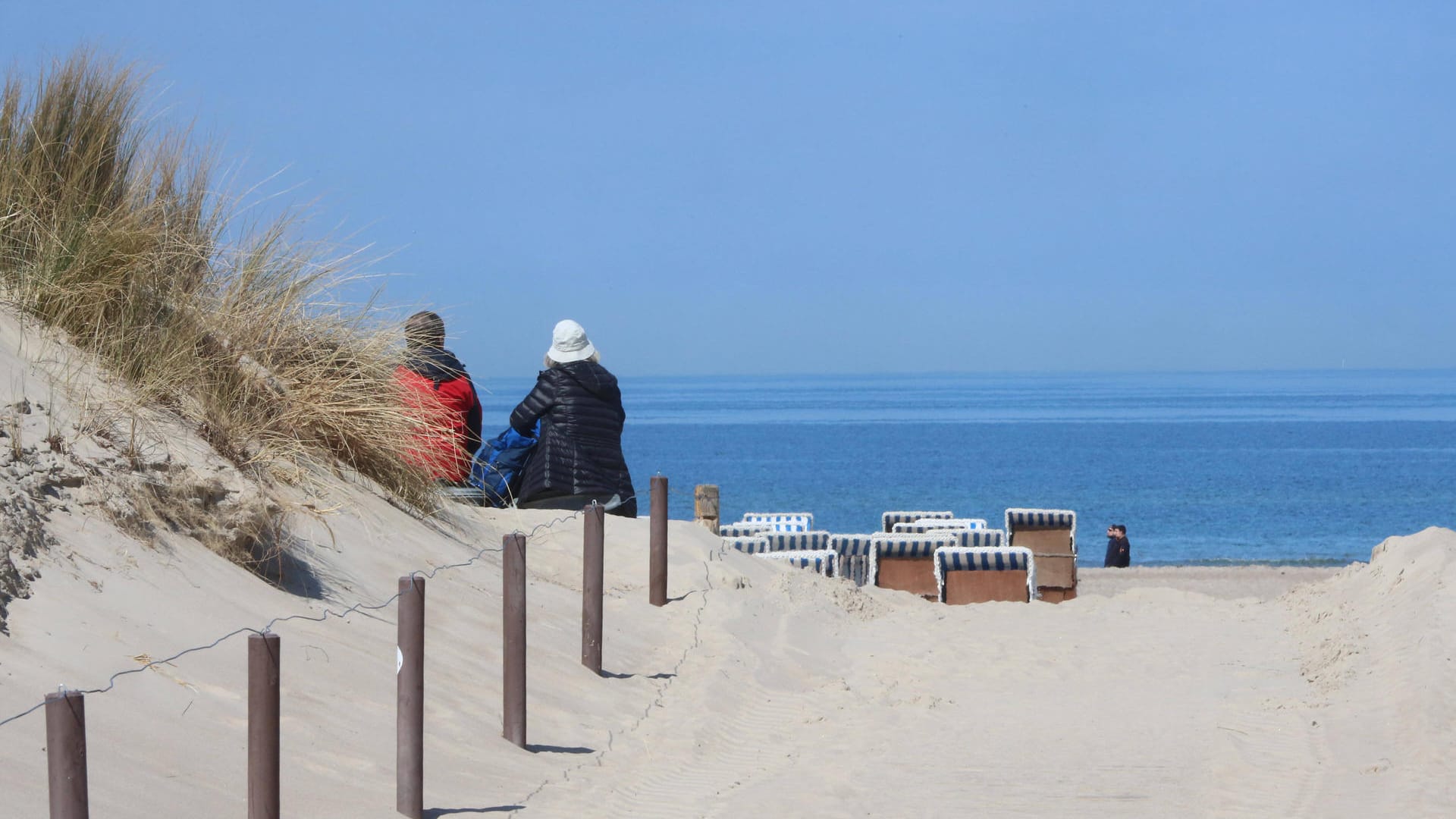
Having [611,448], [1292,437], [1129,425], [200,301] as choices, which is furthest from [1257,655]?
[1129,425]

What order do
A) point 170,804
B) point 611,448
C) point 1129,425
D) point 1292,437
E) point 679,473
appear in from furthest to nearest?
point 1129,425, point 1292,437, point 679,473, point 611,448, point 170,804

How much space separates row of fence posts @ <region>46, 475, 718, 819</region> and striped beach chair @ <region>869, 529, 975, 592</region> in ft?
19.1

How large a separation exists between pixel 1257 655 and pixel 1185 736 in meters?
2.53

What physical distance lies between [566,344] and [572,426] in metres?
0.56

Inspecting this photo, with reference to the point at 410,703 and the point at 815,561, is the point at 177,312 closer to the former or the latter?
the point at 410,703

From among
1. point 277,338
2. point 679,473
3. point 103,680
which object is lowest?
point 679,473

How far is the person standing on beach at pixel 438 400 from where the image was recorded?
842 centimetres

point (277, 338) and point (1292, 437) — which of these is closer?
point (277, 338)

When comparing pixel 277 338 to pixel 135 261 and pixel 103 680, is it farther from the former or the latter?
pixel 103 680

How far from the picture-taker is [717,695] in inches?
281

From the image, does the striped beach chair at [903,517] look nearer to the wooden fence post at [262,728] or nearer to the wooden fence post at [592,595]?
the wooden fence post at [592,595]

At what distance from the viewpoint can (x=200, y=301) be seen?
7.71 m

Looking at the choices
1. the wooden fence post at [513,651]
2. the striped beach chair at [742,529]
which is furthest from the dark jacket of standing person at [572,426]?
the striped beach chair at [742,529]

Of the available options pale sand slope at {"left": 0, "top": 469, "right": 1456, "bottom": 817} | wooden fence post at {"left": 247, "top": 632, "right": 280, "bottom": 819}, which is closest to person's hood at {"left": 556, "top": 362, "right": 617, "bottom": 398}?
pale sand slope at {"left": 0, "top": 469, "right": 1456, "bottom": 817}
